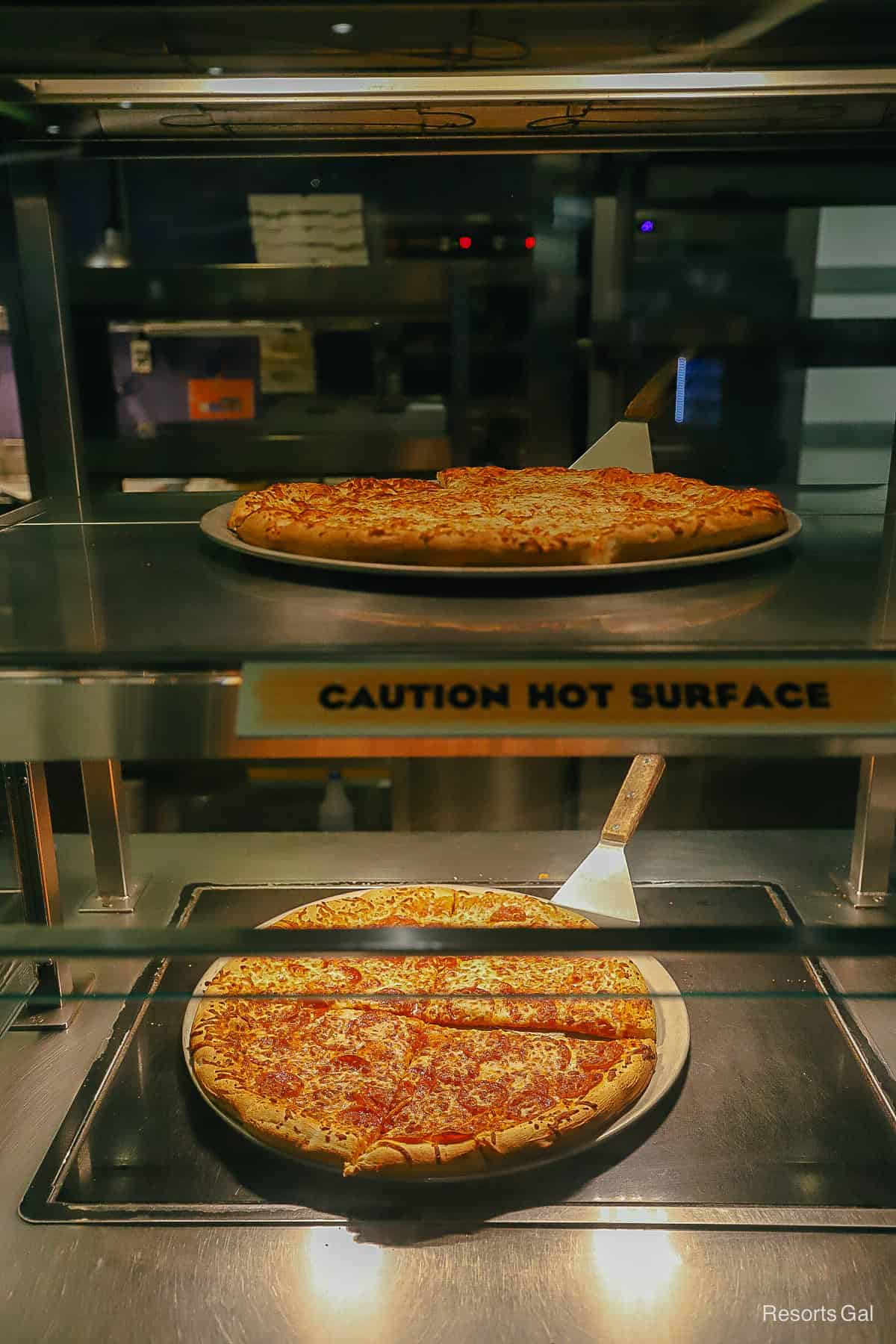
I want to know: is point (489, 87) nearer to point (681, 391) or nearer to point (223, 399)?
point (681, 391)

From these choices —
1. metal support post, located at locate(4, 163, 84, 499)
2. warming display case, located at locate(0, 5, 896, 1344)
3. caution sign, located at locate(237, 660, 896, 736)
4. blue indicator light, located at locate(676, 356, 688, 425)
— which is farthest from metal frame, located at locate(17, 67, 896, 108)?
blue indicator light, located at locate(676, 356, 688, 425)

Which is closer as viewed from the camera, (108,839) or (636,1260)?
(636,1260)

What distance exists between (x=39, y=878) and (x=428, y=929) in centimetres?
61

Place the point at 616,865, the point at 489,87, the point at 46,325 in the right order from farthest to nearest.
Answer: the point at 616,865 < the point at 46,325 < the point at 489,87

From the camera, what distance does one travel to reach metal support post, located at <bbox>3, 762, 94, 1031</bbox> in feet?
3.45


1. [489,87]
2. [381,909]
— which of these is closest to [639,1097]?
[381,909]

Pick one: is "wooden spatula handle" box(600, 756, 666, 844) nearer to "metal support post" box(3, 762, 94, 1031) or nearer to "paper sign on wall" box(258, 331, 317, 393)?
"metal support post" box(3, 762, 94, 1031)

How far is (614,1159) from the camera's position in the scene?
0.91 meters

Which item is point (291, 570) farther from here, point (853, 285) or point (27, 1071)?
point (853, 285)

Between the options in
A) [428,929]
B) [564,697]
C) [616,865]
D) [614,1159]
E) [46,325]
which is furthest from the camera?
[616,865]

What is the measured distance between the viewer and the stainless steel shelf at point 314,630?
0.55m

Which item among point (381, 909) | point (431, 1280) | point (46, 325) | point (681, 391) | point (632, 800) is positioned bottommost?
point (431, 1280)

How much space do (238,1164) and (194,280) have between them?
202 centimetres

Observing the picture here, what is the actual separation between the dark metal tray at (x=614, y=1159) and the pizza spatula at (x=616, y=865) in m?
0.11
